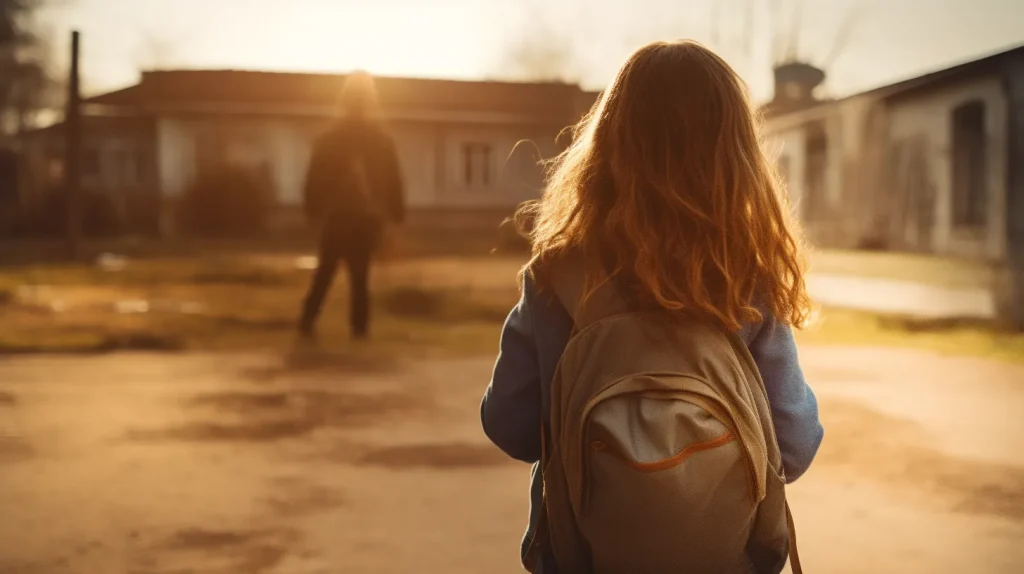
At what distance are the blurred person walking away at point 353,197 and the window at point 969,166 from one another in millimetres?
9804

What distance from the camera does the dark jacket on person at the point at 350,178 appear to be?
9.91 meters

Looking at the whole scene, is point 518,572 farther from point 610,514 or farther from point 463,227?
point 463,227

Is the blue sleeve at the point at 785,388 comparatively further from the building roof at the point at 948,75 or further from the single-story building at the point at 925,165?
the building roof at the point at 948,75

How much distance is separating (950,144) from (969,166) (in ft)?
2.73

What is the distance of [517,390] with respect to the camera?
225 cm

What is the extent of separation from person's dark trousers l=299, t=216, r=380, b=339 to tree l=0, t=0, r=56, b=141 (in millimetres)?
30194

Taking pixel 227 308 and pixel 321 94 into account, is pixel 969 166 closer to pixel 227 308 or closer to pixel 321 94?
pixel 227 308

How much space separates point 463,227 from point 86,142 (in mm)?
13811

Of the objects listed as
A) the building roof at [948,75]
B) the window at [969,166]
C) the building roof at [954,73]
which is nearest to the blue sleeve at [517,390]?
the building roof at [948,75]

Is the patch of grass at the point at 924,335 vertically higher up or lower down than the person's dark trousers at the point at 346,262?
lower down

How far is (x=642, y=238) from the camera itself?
2.08 metres

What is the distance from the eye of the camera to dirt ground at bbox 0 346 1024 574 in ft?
12.7

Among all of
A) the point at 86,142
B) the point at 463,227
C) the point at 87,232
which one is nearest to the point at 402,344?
the point at 87,232

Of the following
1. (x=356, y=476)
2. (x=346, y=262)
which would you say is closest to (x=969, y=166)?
(x=346, y=262)
